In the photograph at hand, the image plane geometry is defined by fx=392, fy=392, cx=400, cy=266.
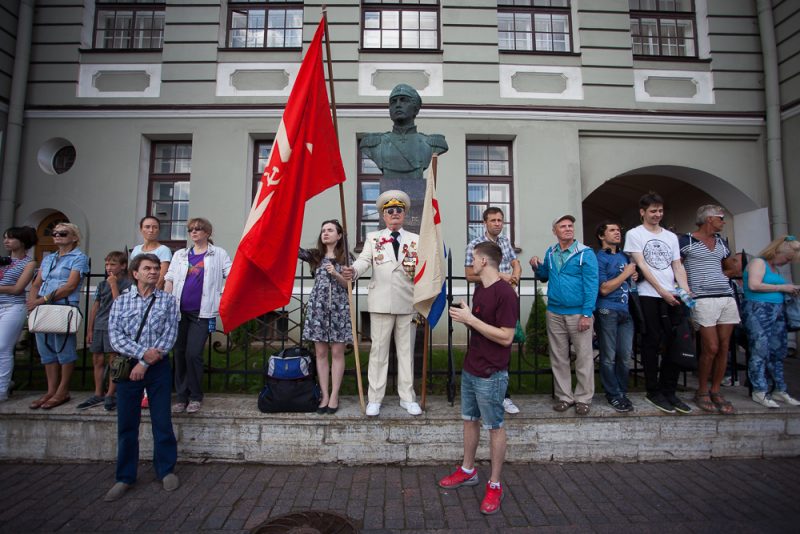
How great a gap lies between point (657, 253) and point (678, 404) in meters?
1.40

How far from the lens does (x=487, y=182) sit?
8.79 m

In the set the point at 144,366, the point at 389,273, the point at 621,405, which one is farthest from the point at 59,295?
the point at 621,405

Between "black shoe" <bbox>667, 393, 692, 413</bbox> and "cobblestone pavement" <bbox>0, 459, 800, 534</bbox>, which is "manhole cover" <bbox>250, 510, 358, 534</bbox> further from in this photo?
"black shoe" <bbox>667, 393, 692, 413</bbox>

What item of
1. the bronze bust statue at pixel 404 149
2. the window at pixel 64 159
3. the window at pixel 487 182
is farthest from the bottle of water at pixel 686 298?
the window at pixel 64 159

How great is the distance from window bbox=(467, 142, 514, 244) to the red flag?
18.5ft

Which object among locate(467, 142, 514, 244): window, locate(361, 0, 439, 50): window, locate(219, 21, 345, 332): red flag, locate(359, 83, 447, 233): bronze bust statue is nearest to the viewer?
locate(219, 21, 345, 332): red flag

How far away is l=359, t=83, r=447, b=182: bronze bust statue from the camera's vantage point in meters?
4.47

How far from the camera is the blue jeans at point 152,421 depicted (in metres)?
2.92

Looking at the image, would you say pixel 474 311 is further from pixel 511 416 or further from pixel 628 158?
pixel 628 158

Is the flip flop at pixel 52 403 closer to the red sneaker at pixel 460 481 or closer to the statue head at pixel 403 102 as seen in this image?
the red sneaker at pixel 460 481

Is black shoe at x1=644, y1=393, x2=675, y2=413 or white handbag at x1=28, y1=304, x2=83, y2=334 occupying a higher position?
white handbag at x1=28, y1=304, x2=83, y2=334

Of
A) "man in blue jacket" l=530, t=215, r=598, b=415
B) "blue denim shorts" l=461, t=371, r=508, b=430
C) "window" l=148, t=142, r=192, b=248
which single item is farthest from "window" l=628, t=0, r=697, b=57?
"window" l=148, t=142, r=192, b=248

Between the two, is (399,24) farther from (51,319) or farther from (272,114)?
(51,319)

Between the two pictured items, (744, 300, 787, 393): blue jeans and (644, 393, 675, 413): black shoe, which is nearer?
(644, 393, 675, 413): black shoe
